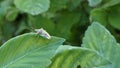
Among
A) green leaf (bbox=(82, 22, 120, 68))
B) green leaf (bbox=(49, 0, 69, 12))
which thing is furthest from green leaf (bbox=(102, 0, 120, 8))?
green leaf (bbox=(82, 22, 120, 68))

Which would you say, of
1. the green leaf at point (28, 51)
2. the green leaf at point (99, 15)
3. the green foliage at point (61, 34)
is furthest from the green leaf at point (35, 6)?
the green leaf at point (28, 51)

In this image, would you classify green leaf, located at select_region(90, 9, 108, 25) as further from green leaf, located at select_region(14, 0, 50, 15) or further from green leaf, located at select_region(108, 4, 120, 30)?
green leaf, located at select_region(14, 0, 50, 15)

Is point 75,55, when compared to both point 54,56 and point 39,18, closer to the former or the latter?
point 54,56

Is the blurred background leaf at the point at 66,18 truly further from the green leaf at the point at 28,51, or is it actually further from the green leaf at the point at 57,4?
the green leaf at the point at 28,51

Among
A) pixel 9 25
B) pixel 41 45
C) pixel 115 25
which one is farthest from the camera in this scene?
pixel 9 25

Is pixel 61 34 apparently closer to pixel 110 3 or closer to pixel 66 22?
pixel 66 22

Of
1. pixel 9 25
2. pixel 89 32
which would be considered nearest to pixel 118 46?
pixel 89 32
